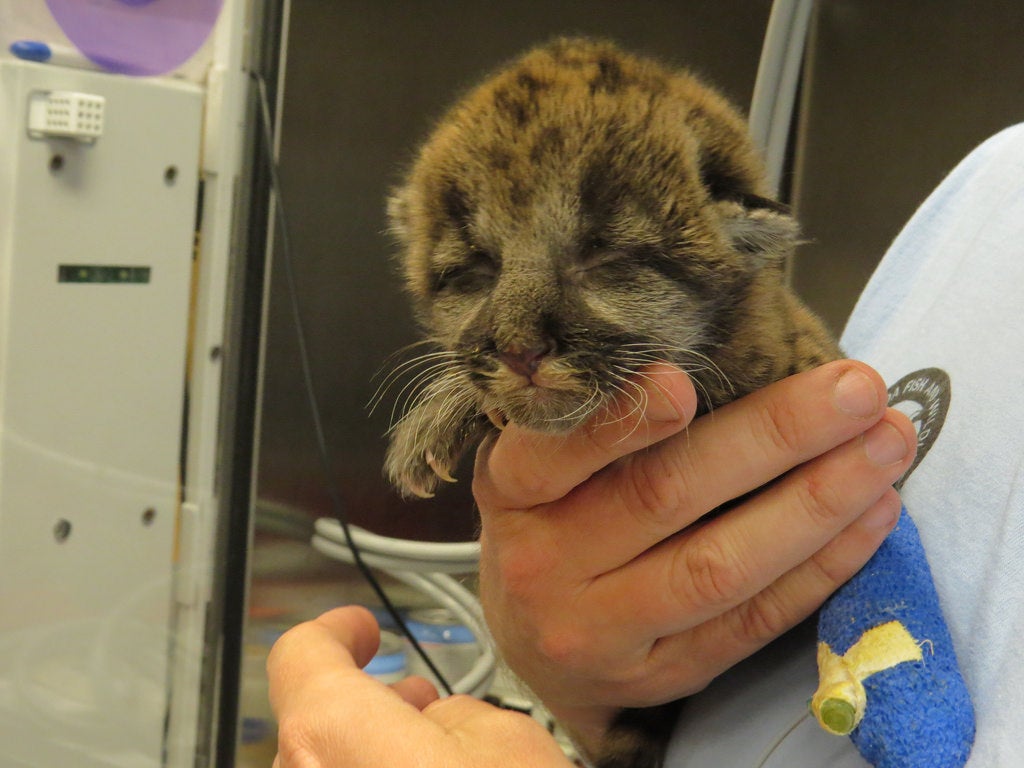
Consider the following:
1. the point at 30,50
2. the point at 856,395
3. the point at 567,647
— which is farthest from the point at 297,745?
the point at 30,50

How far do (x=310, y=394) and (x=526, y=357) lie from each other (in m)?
1.24

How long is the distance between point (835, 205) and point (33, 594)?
172cm

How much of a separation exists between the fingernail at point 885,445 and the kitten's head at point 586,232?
17 centimetres

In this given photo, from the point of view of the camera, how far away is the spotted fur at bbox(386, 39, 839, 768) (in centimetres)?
87

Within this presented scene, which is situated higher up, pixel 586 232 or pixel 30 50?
pixel 30 50

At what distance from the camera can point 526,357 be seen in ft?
2.77

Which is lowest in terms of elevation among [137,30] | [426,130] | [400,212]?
[400,212]

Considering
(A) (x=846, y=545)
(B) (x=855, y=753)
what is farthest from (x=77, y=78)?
(B) (x=855, y=753)

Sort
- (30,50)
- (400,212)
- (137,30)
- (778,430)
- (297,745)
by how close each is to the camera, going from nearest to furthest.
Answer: (297,745), (778,430), (400,212), (30,50), (137,30)

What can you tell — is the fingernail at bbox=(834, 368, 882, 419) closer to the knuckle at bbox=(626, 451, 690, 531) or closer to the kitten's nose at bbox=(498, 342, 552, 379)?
the knuckle at bbox=(626, 451, 690, 531)

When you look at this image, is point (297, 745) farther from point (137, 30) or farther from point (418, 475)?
point (137, 30)

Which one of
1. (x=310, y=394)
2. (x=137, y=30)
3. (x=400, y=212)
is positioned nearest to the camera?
(x=400, y=212)

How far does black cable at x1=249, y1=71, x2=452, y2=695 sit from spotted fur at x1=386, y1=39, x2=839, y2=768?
87 cm

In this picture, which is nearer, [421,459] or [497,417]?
[497,417]
